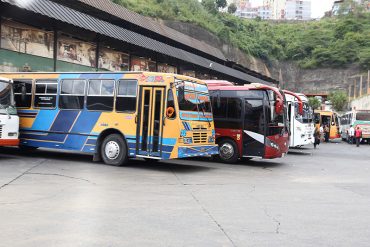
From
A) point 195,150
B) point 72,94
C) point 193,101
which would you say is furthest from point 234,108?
point 72,94

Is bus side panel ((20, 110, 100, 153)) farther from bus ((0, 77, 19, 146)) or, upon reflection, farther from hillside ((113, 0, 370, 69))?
hillside ((113, 0, 370, 69))

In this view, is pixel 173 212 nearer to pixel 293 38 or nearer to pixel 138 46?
pixel 138 46

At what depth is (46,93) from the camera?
15305 millimetres

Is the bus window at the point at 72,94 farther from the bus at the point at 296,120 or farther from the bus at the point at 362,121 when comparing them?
the bus at the point at 362,121

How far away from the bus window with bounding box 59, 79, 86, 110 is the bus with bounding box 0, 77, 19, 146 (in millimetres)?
1547

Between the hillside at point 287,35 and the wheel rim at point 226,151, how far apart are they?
38632 mm

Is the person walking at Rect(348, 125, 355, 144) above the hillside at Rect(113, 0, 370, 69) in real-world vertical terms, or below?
below

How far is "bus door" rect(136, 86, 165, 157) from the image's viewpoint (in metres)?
13.3

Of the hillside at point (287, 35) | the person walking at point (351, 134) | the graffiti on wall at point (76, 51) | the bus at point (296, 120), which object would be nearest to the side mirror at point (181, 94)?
the bus at point (296, 120)

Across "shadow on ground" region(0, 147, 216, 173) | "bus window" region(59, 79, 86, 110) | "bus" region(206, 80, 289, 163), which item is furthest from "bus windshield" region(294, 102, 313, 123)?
"bus window" region(59, 79, 86, 110)

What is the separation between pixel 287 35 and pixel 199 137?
111249mm

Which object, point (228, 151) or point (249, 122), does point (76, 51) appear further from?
point (249, 122)

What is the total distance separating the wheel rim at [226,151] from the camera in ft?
55.4

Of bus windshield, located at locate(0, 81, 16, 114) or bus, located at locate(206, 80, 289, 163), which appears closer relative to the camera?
bus windshield, located at locate(0, 81, 16, 114)
